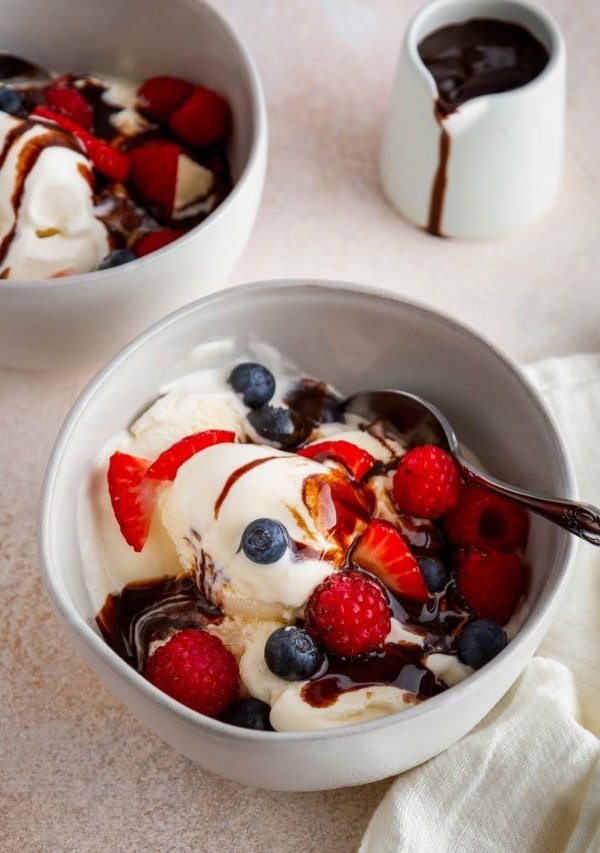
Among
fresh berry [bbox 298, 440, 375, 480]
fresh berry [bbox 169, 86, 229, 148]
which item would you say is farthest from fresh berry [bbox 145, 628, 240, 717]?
fresh berry [bbox 169, 86, 229, 148]

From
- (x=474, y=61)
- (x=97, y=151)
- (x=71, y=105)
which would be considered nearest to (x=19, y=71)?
(x=71, y=105)

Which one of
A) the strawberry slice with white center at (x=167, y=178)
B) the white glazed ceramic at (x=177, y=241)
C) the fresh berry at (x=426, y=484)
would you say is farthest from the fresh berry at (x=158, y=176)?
the fresh berry at (x=426, y=484)

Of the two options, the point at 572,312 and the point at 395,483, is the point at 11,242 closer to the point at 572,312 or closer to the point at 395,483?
the point at 395,483

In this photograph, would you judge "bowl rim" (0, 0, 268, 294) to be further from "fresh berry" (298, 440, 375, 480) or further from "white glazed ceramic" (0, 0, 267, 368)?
"fresh berry" (298, 440, 375, 480)

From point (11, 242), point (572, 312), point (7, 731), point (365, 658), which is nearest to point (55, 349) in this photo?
point (11, 242)

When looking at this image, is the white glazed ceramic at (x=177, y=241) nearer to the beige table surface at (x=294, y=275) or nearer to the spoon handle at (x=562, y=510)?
the beige table surface at (x=294, y=275)

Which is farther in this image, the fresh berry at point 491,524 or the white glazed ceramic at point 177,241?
the white glazed ceramic at point 177,241
